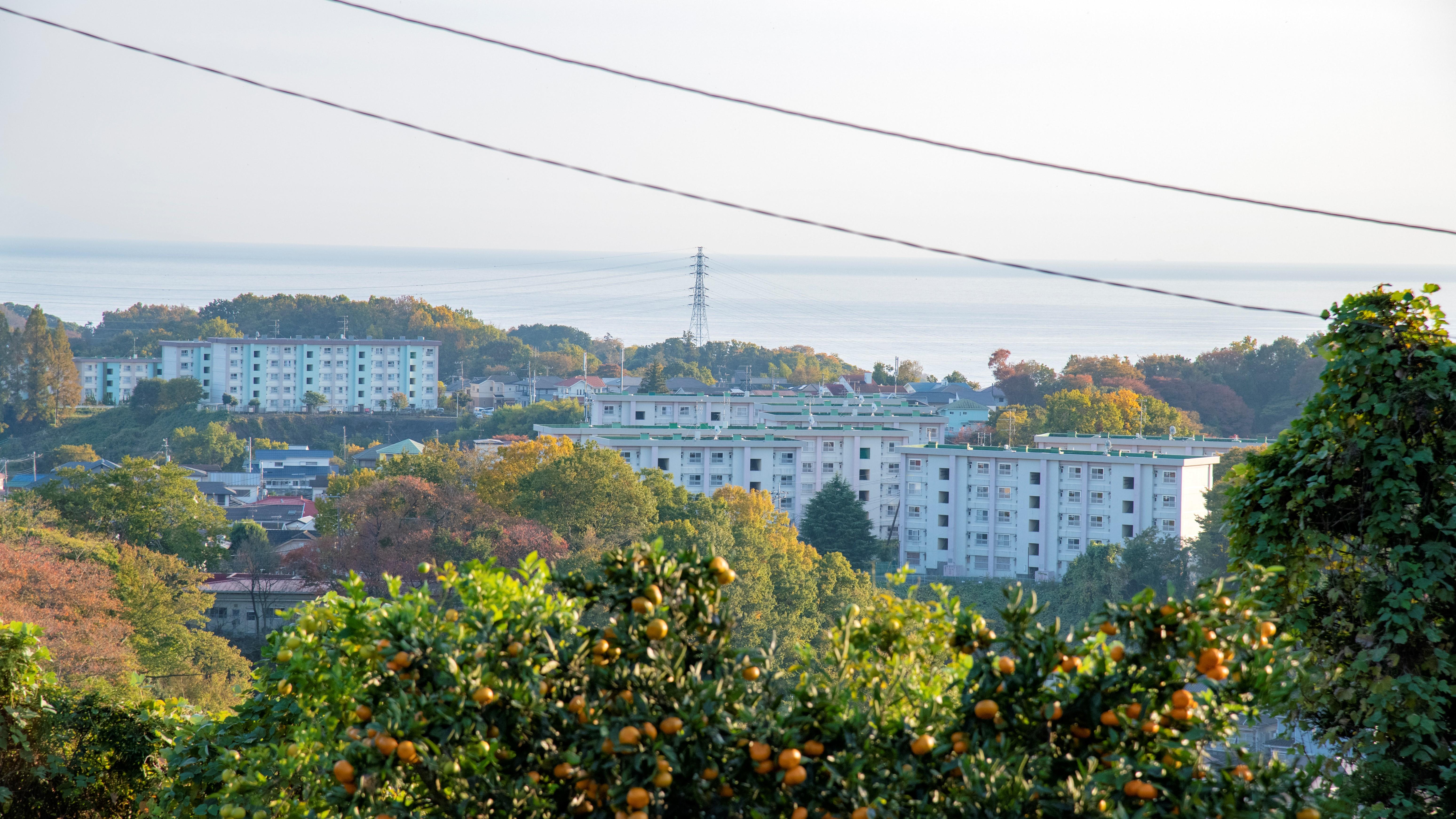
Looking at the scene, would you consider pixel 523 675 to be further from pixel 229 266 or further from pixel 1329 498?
pixel 229 266

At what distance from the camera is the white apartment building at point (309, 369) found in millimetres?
67625

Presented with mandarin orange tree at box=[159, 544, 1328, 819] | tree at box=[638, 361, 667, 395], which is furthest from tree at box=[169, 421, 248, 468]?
mandarin orange tree at box=[159, 544, 1328, 819]

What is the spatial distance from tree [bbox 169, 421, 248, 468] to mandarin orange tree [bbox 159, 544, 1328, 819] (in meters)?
51.6

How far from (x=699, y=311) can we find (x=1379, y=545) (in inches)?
3028

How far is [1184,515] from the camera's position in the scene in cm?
3109

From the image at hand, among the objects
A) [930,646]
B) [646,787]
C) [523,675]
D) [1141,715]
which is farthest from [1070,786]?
[523,675]

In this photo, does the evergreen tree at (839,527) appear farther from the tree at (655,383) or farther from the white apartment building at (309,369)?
the white apartment building at (309,369)

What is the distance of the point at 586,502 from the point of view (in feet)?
78.1

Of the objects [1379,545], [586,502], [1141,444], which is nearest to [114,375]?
[586,502]

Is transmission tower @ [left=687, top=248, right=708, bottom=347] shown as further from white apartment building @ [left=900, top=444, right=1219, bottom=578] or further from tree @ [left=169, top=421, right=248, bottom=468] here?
white apartment building @ [left=900, top=444, right=1219, bottom=578]

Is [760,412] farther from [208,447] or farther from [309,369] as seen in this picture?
[309,369]

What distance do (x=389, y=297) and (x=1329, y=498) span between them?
83127mm

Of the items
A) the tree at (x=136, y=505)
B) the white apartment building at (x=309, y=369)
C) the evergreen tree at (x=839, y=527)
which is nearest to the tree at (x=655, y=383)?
the evergreen tree at (x=839, y=527)

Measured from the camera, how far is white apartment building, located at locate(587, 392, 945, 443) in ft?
143
